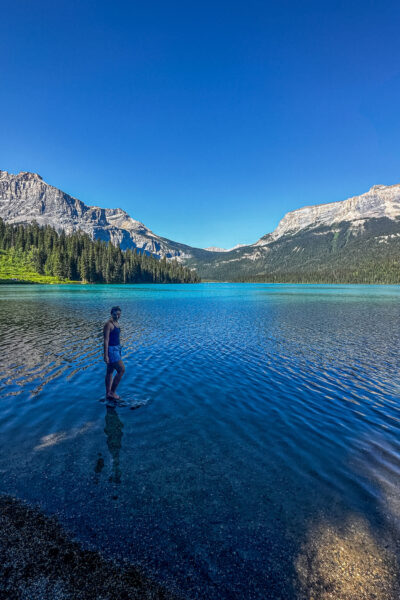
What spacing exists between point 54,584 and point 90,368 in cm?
1641

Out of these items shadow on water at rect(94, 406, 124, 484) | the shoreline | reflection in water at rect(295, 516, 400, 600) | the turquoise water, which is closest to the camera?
the shoreline

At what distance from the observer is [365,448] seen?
37.1 ft

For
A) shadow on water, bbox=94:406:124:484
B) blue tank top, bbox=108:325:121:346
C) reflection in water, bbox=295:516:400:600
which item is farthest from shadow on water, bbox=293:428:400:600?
blue tank top, bbox=108:325:121:346

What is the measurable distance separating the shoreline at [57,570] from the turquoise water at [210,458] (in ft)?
1.09

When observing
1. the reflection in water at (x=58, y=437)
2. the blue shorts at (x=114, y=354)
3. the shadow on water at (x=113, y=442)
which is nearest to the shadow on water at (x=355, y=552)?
the shadow on water at (x=113, y=442)

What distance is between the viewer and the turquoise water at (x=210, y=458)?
6.51 m

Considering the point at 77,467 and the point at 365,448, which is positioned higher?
the point at 77,467

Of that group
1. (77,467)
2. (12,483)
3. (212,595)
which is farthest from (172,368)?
(212,595)

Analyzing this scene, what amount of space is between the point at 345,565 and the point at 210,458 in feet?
16.3

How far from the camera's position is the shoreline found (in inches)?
208

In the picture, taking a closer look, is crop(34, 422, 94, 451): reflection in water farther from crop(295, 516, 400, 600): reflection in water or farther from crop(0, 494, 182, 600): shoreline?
crop(295, 516, 400, 600): reflection in water

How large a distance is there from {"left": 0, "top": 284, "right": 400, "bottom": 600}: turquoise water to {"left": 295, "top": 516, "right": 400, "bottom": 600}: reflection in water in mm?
103

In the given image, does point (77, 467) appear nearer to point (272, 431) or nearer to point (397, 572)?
point (272, 431)

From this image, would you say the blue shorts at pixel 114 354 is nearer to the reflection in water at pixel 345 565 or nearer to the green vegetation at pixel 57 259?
the reflection in water at pixel 345 565
